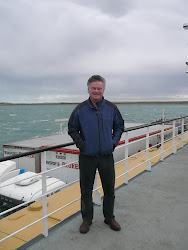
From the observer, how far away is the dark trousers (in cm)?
267

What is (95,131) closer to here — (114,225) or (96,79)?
(96,79)

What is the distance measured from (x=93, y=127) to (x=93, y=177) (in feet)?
2.09

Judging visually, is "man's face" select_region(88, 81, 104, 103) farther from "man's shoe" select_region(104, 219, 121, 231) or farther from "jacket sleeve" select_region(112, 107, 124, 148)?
"man's shoe" select_region(104, 219, 121, 231)

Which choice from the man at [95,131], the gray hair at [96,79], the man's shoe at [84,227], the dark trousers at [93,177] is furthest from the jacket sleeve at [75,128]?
the man's shoe at [84,227]

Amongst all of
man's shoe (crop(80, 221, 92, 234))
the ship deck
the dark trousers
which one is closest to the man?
the dark trousers

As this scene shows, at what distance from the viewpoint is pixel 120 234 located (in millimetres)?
2750

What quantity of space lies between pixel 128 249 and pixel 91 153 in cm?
106

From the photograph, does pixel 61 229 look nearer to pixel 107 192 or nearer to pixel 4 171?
pixel 107 192

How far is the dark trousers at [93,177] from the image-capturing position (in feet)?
8.75

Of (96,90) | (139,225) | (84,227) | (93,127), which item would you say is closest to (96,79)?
(96,90)

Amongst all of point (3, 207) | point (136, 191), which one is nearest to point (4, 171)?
point (3, 207)

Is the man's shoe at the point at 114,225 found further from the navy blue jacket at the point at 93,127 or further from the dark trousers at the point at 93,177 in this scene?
the navy blue jacket at the point at 93,127

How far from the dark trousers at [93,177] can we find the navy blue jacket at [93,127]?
0.13m

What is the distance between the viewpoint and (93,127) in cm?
249
